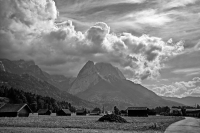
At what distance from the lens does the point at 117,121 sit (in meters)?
67.6

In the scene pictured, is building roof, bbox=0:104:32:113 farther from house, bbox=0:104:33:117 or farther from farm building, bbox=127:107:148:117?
farm building, bbox=127:107:148:117

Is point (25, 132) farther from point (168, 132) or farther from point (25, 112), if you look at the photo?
point (25, 112)

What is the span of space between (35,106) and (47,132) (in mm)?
164708

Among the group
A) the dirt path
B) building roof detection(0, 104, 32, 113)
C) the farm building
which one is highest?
building roof detection(0, 104, 32, 113)

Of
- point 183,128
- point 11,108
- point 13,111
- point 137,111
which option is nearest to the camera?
point 183,128

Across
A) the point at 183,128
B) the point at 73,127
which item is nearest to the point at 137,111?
the point at 183,128

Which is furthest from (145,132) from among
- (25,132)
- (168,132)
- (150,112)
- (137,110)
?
(150,112)

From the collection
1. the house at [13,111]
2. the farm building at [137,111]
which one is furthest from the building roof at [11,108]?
the farm building at [137,111]

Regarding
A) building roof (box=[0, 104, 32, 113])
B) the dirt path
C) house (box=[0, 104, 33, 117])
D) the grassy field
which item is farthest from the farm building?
the dirt path

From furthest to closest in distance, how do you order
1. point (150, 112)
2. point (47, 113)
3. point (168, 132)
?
point (150, 112)
point (47, 113)
point (168, 132)

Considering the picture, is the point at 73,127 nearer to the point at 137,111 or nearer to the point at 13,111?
the point at 13,111

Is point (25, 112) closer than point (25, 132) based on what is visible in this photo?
No

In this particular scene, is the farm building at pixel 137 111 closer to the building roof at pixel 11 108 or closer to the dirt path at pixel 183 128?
the building roof at pixel 11 108

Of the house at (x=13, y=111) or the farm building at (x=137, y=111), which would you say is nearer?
the house at (x=13, y=111)
